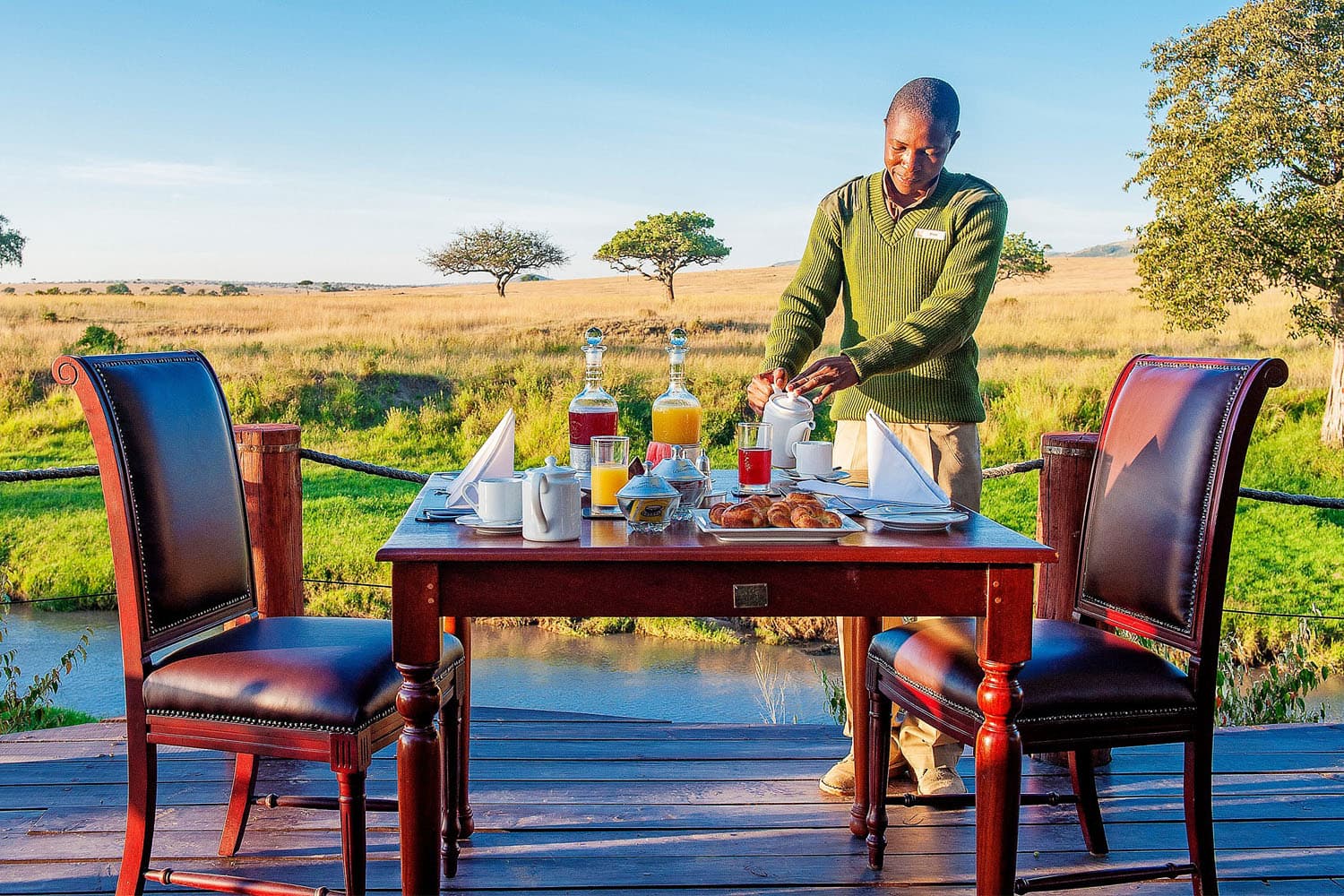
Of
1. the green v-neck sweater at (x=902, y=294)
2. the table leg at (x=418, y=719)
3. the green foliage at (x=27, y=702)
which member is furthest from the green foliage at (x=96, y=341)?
the table leg at (x=418, y=719)

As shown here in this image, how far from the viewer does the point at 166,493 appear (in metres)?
2.06

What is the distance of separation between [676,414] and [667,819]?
0.91 meters

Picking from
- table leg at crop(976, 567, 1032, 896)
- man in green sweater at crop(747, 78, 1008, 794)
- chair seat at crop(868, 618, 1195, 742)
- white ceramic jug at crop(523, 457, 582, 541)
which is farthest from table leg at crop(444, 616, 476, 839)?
table leg at crop(976, 567, 1032, 896)

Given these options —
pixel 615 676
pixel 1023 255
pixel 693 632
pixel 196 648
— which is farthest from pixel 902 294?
pixel 1023 255

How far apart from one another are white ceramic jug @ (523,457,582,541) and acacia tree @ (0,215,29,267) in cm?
2968

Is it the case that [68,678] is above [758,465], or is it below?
below

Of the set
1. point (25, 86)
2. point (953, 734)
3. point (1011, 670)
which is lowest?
point (953, 734)

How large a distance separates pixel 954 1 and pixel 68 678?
A: 68.5 feet

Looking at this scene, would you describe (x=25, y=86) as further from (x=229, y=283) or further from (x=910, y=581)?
(x=910, y=581)

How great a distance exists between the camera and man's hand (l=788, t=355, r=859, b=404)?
2422mm

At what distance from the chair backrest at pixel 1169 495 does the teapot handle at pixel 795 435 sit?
23.1 inches

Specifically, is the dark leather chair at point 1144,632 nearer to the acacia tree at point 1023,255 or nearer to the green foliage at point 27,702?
the green foliage at point 27,702

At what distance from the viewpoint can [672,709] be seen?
7.23 m

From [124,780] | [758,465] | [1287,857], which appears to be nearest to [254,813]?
[124,780]
